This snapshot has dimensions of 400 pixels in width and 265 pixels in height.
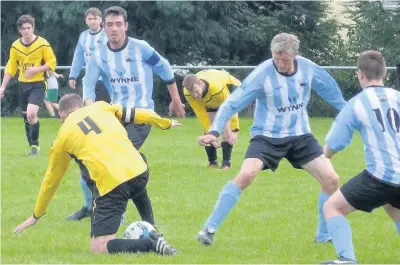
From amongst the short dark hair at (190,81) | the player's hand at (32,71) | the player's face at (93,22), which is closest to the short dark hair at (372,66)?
the short dark hair at (190,81)

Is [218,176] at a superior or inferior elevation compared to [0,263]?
inferior

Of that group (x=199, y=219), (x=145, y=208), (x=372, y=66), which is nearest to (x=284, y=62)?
(x=372, y=66)

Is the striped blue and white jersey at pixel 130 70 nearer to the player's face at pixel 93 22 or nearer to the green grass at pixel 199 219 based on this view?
the green grass at pixel 199 219

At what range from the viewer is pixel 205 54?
28453 mm

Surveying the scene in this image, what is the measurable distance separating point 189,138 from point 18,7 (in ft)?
39.9

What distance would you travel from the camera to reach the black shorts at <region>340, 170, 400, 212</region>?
7.23 metres

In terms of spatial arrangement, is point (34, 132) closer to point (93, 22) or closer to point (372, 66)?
point (93, 22)

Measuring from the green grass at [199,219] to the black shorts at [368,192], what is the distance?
668 millimetres

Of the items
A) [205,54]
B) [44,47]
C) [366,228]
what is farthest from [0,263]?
[205,54]

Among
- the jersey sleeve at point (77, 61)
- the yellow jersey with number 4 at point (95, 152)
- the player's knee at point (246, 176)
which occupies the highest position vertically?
the yellow jersey with number 4 at point (95, 152)

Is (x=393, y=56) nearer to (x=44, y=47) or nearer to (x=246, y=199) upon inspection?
(x=44, y=47)

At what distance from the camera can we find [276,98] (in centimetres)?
847

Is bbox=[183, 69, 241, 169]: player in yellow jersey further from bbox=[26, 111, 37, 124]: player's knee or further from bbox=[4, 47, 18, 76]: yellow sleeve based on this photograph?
bbox=[4, 47, 18, 76]: yellow sleeve

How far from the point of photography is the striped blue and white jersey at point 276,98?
841 centimetres
